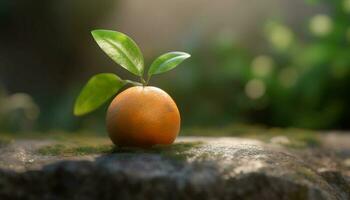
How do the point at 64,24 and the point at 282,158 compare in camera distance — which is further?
the point at 64,24

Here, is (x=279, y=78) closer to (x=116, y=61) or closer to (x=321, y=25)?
(x=321, y=25)

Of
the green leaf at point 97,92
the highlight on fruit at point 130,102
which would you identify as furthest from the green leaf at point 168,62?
the green leaf at point 97,92

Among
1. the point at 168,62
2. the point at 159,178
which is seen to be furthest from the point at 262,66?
the point at 159,178

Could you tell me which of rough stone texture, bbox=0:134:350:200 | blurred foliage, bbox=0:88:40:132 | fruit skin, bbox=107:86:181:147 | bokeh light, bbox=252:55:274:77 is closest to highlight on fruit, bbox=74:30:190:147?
fruit skin, bbox=107:86:181:147

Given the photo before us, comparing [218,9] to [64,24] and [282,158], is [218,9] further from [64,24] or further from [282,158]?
[282,158]

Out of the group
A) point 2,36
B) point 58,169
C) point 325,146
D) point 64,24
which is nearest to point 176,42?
point 64,24

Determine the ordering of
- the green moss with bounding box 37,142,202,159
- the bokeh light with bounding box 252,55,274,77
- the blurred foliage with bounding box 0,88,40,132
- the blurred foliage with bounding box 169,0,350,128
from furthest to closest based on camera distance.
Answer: the bokeh light with bounding box 252,55,274,77 < the blurred foliage with bounding box 169,0,350,128 < the blurred foliage with bounding box 0,88,40,132 < the green moss with bounding box 37,142,202,159

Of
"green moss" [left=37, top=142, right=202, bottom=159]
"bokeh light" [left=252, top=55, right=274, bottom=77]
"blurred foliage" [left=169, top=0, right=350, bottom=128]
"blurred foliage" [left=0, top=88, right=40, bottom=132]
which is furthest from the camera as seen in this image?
"bokeh light" [left=252, top=55, right=274, bottom=77]

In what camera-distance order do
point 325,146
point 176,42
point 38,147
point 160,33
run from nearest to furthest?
1. point 38,147
2. point 325,146
3. point 176,42
4. point 160,33

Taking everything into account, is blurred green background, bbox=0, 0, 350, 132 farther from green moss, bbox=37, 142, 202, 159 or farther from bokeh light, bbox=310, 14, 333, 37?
green moss, bbox=37, 142, 202, 159
